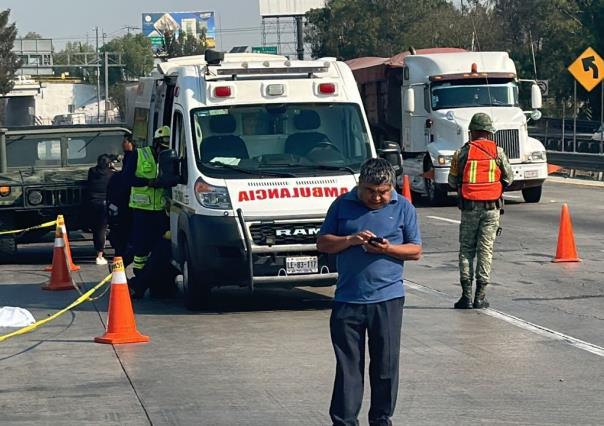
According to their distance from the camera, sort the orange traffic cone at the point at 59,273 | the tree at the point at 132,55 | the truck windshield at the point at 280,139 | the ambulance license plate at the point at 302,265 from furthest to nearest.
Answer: the tree at the point at 132,55, the orange traffic cone at the point at 59,273, the truck windshield at the point at 280,139, the ambulance license plate at the point at 302,265

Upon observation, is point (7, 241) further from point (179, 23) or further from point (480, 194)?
point (179, 23)

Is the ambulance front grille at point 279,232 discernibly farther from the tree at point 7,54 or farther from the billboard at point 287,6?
the billboard at point 287,6

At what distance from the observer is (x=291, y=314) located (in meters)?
12.7

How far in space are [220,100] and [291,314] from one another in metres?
2.35

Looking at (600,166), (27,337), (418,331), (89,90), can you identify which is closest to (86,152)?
(27,337)

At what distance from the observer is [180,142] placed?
13.5 meters

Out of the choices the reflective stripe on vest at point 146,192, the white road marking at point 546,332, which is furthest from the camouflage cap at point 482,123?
the reflective stripe on vest at point 146,192

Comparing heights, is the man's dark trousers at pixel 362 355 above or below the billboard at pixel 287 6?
below

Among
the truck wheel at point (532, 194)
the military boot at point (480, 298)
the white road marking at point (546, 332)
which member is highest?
the military boot at point (480, 298)

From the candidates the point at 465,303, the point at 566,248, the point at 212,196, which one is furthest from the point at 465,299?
the point at 566,248

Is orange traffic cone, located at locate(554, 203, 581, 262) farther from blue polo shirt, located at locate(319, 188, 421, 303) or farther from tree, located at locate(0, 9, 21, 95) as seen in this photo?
tree, located at locate(0, 9, 21, 95)

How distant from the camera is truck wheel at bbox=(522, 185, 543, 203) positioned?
27.0 metres

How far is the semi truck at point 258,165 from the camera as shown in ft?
40.6

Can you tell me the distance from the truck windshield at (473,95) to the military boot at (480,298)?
1462cm
